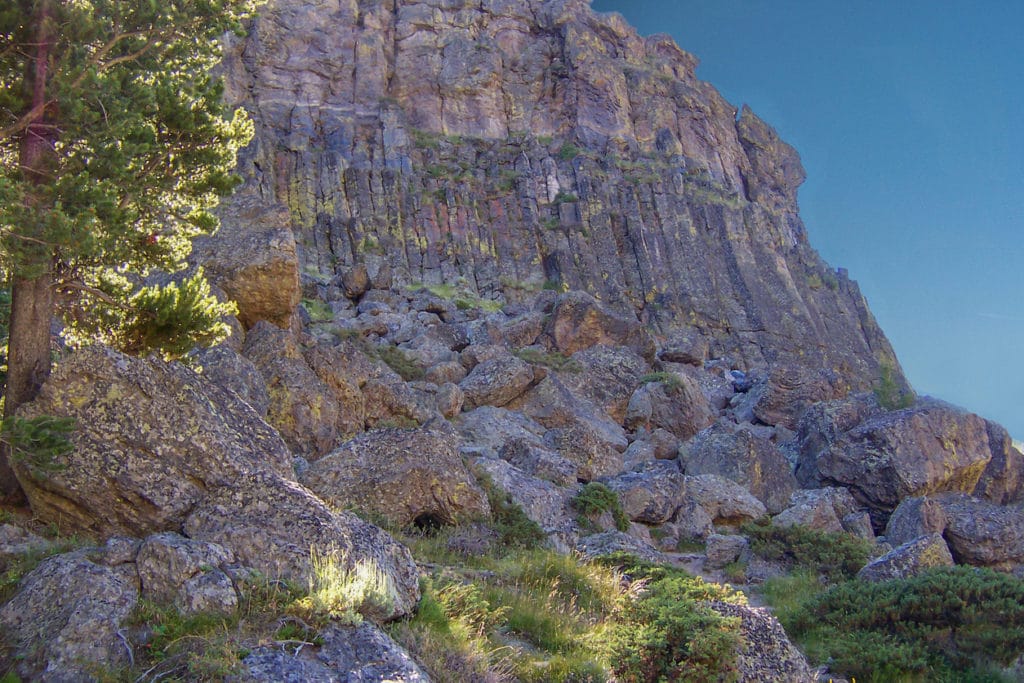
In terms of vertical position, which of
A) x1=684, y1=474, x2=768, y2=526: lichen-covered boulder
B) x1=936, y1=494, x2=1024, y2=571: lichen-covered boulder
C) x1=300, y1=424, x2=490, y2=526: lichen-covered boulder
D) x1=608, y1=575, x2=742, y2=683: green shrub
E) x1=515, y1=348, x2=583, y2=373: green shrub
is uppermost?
x1=515, y1=348, x2=583, y2=373: green shrub

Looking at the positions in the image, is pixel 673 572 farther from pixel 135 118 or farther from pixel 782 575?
pixel 135 118

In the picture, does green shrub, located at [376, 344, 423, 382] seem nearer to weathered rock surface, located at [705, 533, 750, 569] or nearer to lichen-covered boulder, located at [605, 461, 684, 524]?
lichen-covered boulder, located at [605, 461, 684, 524]

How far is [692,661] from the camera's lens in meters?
7.34

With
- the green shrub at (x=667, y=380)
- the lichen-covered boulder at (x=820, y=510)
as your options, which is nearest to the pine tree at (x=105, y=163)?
the lichen-covered boulder at (x=820, y=510)

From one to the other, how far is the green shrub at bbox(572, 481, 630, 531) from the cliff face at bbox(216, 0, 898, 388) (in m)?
38.5

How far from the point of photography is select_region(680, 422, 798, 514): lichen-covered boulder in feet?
63.1

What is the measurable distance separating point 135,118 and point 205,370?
496 centimetres

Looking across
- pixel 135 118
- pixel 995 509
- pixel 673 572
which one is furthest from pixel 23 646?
pixel 995 509

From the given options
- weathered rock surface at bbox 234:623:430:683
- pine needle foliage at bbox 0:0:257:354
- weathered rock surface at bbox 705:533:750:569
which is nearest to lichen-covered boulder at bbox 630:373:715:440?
weathered rock surface at bbox 705:533:750:569

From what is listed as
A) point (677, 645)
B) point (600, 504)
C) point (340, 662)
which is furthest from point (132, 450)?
point (600, 504)

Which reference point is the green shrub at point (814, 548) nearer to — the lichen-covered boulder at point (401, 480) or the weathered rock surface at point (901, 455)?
the weathered rock surface at point (901, 455)

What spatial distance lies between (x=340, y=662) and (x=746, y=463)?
15271 mm

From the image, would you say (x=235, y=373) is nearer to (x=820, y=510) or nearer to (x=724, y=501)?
(x=724, y=501)

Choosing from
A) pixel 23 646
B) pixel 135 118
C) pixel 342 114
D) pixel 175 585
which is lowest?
pixel 23 646
